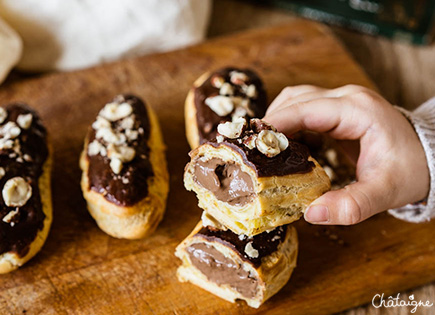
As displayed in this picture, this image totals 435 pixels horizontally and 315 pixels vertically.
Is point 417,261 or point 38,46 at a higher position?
point 38,46

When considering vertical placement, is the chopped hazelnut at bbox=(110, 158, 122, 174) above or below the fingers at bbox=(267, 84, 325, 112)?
below

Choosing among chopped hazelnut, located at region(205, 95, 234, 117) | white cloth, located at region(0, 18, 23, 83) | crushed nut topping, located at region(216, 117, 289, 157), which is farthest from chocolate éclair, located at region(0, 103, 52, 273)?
crushed nut topping, located at region(216, 117, 289, 157)

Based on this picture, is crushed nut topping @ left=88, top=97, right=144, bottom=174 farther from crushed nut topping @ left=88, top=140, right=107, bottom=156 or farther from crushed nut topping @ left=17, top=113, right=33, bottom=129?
crushed nut topping @ left=17, top=113, right=33, bottom=129

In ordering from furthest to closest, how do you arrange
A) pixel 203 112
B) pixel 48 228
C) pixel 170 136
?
pixel 170 136, pixel 203 112, pixel 48 228

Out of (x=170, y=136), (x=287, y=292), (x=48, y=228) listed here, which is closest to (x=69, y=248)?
(x=48, y=228)

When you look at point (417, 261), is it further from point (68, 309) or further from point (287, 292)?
point (68, 309)

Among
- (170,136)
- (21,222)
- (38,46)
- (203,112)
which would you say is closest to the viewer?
(21,222)

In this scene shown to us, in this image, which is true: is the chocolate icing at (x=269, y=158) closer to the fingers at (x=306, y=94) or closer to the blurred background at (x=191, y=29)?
the fingers at (x=306, y=94)
